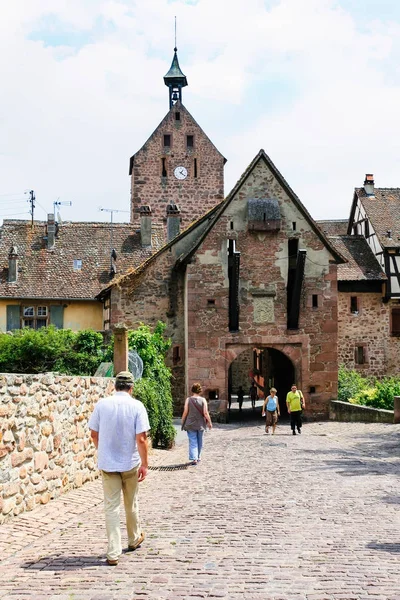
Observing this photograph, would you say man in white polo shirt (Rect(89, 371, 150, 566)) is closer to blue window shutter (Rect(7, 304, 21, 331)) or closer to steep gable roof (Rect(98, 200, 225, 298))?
steep gable roof (Rect(98, 200, 225, 298))

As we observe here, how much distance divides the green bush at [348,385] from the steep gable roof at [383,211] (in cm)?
722

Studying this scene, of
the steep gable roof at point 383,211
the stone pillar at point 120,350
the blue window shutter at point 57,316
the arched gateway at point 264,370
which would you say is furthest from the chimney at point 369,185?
the stone pillar at point 120,350

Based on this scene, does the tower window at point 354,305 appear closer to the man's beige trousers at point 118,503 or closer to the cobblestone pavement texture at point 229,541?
the cobblestone pavement texture at point 229,541

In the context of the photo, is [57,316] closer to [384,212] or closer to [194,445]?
[384,212]

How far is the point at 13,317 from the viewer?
35.8m

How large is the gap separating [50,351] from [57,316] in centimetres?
729

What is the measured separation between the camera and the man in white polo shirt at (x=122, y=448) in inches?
270

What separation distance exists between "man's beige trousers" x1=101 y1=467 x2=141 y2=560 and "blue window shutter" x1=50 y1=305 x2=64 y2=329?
2918 centimetres

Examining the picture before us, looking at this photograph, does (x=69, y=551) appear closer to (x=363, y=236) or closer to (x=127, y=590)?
(x=127, y=590)

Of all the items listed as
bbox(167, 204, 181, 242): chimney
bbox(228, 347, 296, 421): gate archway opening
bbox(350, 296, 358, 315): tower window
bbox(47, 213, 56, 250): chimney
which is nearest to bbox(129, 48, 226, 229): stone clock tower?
bbox(47, 213, 56, 250): chimney

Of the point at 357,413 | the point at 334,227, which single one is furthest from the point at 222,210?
the point at 334,227

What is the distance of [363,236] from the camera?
4081 cm

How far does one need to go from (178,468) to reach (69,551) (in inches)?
276

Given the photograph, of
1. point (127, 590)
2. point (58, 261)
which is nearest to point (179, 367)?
point (58, 261)
